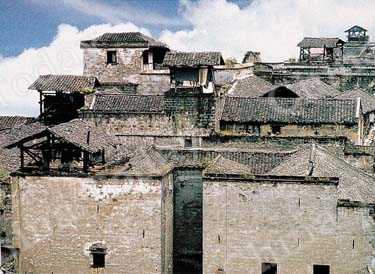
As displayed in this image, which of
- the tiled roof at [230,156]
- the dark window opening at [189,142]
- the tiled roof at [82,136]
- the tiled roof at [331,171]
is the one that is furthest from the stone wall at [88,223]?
the dark window opening at [189,142]

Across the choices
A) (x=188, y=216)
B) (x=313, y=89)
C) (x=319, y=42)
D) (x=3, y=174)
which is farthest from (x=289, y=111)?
(x=319, y=42)

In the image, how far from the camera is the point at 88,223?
25000mm

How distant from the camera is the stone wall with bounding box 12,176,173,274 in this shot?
24.6 meters

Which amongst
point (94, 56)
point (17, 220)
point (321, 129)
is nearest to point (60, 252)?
point (17, 220)

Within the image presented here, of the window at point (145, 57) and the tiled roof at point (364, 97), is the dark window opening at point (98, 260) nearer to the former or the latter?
the tiled roof at point (364, 97)

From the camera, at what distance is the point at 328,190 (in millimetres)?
23688

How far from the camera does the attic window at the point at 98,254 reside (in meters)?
24.9

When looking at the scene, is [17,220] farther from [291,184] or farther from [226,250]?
[291,184]

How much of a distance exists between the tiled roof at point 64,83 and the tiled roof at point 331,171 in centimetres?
1736

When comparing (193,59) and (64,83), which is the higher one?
(193,59)

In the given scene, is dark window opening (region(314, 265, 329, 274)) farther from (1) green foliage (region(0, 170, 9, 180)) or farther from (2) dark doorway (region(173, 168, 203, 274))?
(1) green foliage (region(0, 170, 9, 180))

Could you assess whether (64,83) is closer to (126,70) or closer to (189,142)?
(126,70)

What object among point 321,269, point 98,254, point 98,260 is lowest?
point 321,269

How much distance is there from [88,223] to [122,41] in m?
23.3
